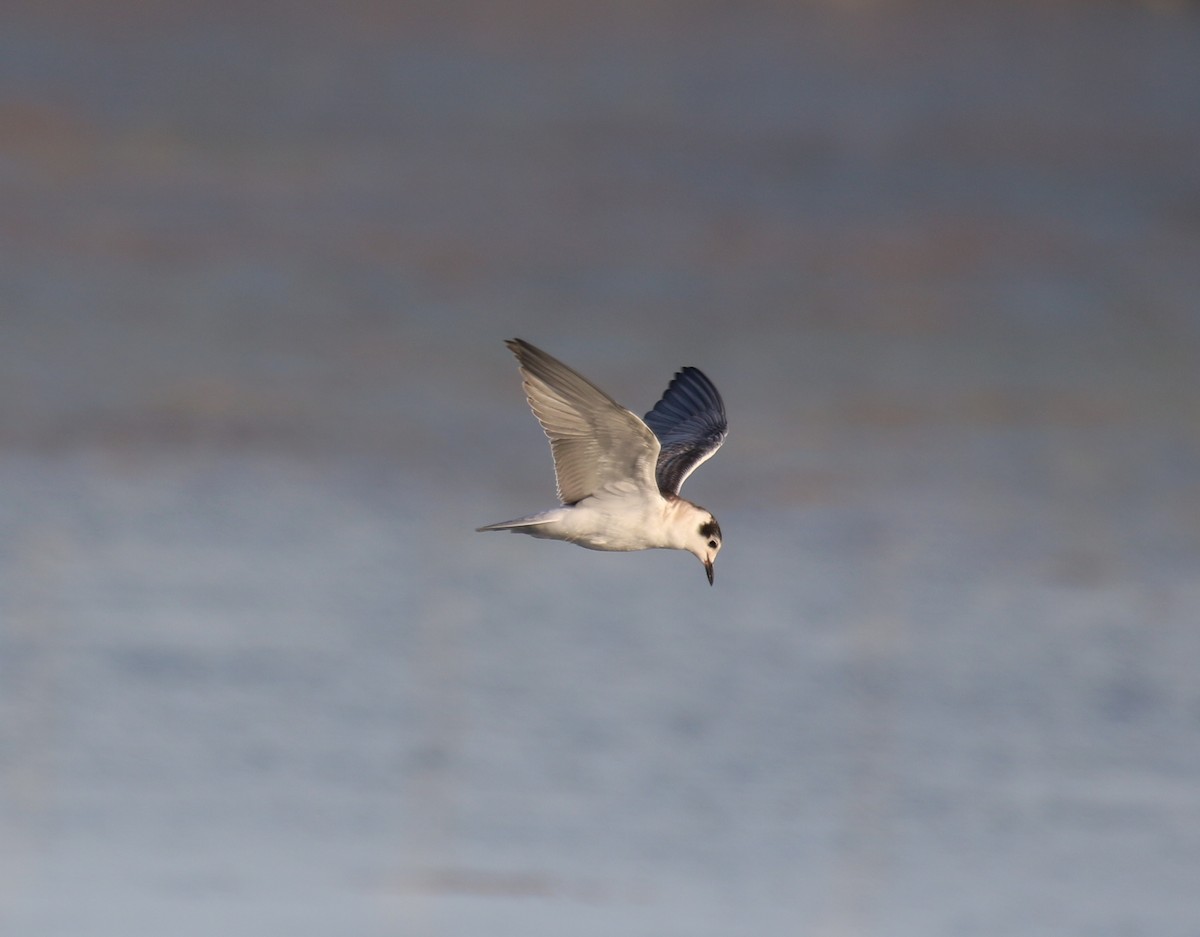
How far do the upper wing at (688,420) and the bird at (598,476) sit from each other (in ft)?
2.30

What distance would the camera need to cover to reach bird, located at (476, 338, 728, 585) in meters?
7.65

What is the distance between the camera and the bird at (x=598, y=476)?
7.65m

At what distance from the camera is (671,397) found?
9.56 meters

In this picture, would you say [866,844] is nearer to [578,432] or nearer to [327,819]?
[327,819]

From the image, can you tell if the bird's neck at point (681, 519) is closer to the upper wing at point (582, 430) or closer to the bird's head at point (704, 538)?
the bird's head at point (704, 538)

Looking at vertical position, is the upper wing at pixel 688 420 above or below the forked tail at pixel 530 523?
above

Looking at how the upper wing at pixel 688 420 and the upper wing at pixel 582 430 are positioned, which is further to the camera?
the upper wing at pixel 688 420

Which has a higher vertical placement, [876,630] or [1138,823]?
[876,630]

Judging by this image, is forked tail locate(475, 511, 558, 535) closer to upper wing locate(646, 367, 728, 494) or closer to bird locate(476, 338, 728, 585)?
bird locate(476, 338, 728, 585)

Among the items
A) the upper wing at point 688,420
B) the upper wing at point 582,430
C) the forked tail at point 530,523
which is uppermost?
the upper wing at point 688,420

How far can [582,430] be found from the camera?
25.7 ft

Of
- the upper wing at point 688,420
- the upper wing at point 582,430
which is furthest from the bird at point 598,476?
the upper wing at point 688,420

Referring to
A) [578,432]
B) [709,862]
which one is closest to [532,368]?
[578,432]

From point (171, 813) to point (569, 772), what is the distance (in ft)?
7.91
